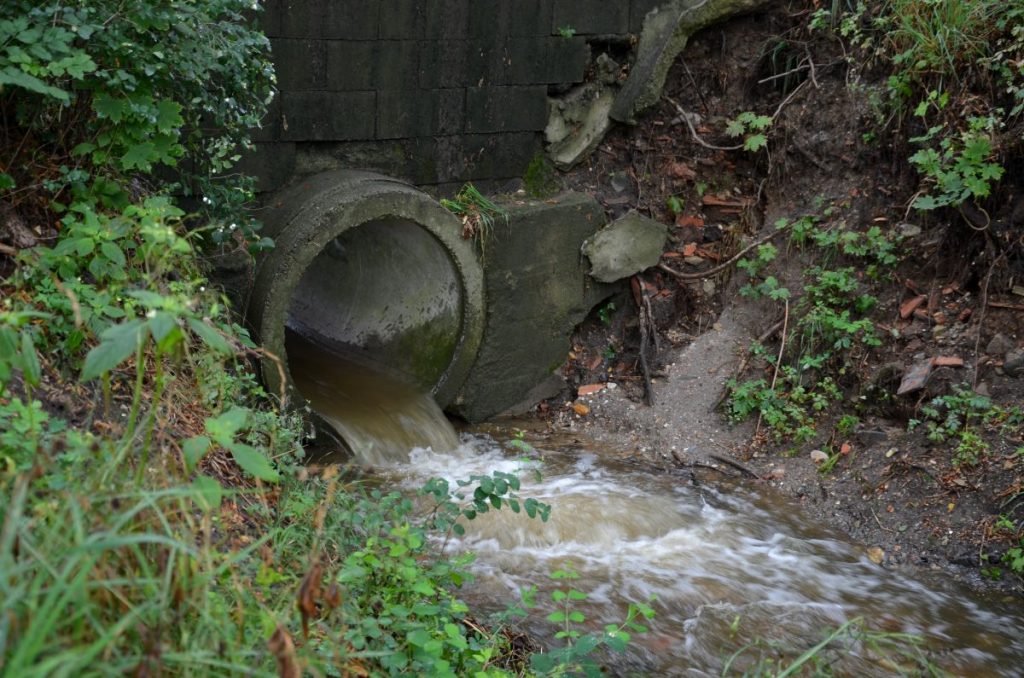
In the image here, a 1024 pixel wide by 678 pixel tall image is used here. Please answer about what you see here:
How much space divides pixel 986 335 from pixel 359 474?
3532 mm

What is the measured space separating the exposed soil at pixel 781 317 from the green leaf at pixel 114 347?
13.1 ft

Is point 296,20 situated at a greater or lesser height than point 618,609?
greater

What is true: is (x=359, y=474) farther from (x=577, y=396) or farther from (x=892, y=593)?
(x=892, y=593)

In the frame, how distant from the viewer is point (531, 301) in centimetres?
660

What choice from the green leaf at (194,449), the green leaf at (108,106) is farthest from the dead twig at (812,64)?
the green leaf at (194,449)

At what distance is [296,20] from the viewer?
17.4 ft

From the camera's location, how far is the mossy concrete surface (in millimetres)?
6387

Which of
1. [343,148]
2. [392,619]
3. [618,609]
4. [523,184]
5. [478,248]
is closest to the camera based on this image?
[392,619]

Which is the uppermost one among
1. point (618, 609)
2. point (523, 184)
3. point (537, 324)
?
point (523, 184)

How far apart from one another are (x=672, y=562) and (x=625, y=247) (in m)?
2.66

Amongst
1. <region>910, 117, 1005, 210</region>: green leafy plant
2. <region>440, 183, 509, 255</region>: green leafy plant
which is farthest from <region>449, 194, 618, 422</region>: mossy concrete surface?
<region>910, 117, 1005, 210</region>: green leafy plant

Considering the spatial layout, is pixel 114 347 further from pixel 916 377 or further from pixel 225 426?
pixel 916 377

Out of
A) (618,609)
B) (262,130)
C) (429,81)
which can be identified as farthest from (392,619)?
(429,81)

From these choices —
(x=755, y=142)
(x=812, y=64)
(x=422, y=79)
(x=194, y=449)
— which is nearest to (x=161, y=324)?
(x=194, y=449)
